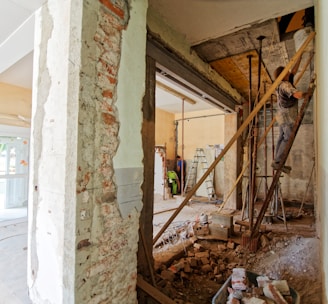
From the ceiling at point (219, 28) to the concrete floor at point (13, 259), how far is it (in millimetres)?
2472

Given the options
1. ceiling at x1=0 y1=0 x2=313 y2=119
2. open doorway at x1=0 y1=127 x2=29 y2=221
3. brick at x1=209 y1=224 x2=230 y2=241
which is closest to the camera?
ceiling at x1=0 y1=0 x2=313 y2=119

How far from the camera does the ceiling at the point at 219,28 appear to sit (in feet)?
6.73

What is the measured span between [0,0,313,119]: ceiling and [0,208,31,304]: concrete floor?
8.11 ft

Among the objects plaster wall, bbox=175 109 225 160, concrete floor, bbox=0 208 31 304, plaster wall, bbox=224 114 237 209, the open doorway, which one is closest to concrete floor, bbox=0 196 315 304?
concrete floor, bbox=0 208 31 304

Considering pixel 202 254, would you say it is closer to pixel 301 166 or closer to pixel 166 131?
pixel 301 166

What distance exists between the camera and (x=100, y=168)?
4.45 feet

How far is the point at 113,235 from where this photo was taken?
1444 millimetres

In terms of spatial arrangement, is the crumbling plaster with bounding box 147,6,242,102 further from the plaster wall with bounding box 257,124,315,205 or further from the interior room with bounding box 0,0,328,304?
the plaster wall with bounding box 257,124,315,205

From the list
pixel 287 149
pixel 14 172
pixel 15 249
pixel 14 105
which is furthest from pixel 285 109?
pixel 14 172

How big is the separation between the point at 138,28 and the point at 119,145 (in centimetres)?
98

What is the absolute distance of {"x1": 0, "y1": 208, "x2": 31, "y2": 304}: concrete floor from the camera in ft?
5.94

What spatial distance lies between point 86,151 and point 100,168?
16 cm

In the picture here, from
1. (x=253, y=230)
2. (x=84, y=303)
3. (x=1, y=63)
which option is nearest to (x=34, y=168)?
(x=84, y=303)

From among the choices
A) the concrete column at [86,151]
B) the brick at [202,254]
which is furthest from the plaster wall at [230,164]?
the concrete column at [86,151]
